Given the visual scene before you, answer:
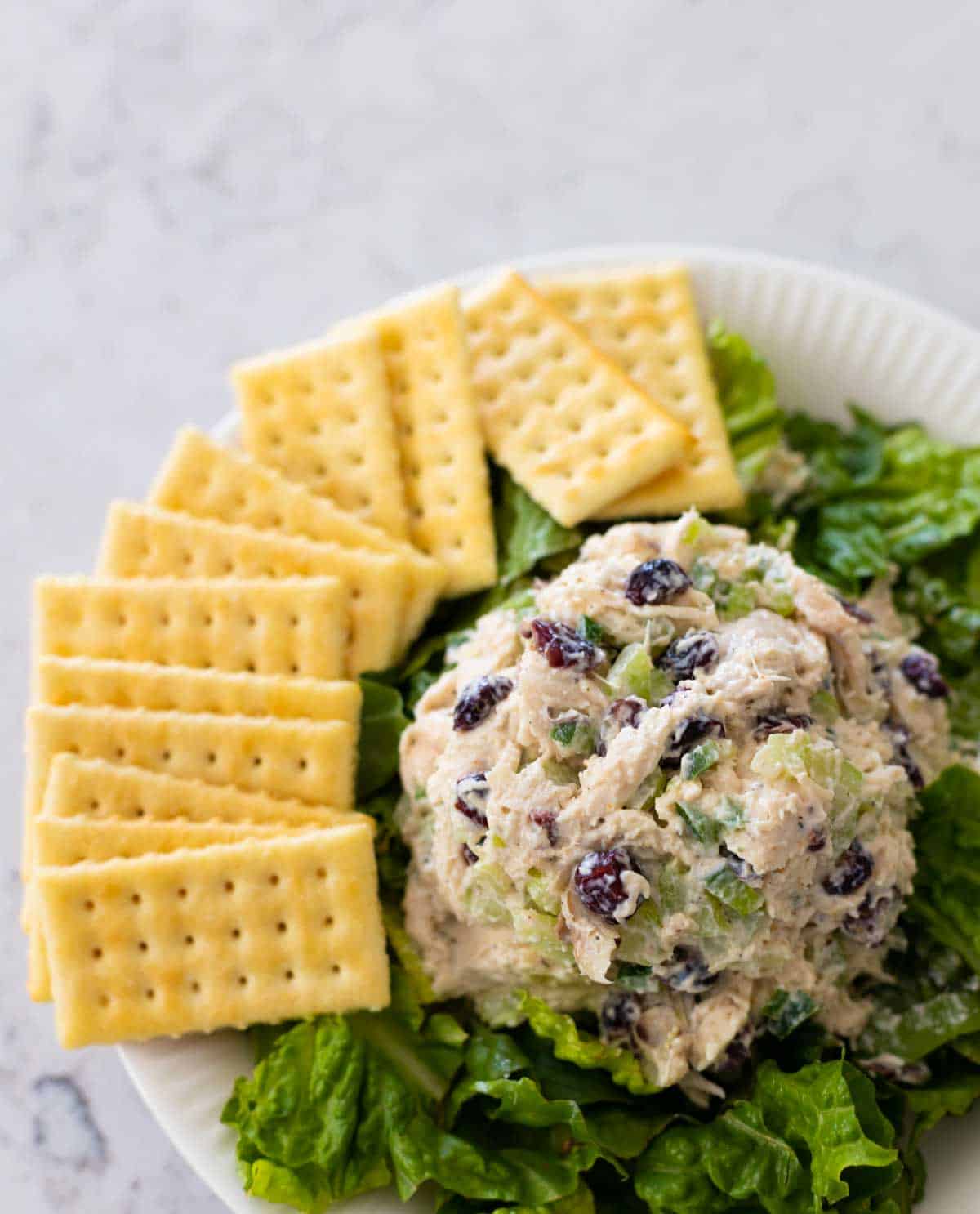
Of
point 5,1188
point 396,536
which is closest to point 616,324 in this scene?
point 396,536

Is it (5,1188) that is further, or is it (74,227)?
(74,227)

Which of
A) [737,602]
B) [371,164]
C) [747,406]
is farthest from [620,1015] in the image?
[371,164]

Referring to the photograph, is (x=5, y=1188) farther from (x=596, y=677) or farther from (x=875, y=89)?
(x=875, y=89)

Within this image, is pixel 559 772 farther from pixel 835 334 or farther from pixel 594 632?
pixel 835 334

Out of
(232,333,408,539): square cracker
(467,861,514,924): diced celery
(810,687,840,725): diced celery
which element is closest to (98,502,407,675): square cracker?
(232,333,408,539): square cracker

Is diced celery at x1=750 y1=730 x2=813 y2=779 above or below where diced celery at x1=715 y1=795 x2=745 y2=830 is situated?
above

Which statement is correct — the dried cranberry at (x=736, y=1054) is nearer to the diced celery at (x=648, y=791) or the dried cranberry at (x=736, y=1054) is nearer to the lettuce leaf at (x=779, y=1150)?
the lettuce leaf at (x=779, y=1150)

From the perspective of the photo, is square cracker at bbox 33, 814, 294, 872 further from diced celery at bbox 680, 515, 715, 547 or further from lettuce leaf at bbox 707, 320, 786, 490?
lettuce leaf at bbox 707, 320, 786, 490
